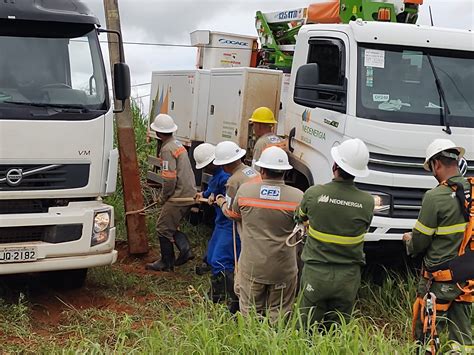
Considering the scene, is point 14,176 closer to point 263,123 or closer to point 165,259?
point 165,259

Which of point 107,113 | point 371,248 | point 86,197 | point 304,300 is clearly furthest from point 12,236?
point 371,248

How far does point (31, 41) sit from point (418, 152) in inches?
145

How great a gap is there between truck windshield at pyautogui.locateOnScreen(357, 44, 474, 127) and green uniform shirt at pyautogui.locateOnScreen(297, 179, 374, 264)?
5.31 feet

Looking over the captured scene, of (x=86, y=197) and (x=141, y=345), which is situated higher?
(x=86, y=197)

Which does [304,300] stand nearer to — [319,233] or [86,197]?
[319,233]

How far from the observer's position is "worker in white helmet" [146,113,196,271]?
760 cm

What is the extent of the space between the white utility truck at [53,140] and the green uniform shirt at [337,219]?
234cm

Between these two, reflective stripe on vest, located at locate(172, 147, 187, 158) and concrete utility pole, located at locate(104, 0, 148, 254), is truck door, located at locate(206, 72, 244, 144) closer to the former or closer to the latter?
reflective stripe on vest, located at locate(172, 147, 187, 158)

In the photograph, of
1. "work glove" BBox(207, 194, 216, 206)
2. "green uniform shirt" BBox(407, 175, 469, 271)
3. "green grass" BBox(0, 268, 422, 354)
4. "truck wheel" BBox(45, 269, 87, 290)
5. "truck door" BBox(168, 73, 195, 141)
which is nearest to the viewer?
"green grass" BBox(0, 268, 422, 354)

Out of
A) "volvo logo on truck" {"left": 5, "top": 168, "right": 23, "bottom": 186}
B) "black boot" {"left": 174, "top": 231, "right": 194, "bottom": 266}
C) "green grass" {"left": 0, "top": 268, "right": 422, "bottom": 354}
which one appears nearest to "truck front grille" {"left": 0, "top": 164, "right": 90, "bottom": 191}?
"volvo logo on truck" {"left": 5, "top": 168, "right": 23, "bottom": 186}

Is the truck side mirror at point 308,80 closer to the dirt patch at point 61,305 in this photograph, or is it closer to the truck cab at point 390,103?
the truck cab at point 390,103

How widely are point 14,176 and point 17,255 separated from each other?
0.69 m

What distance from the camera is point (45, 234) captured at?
5.86 meters

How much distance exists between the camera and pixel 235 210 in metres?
5.21
